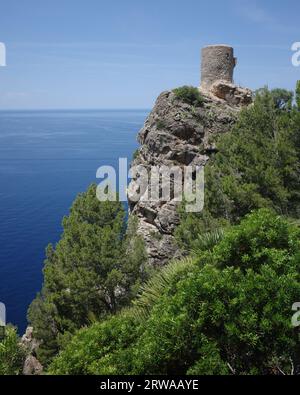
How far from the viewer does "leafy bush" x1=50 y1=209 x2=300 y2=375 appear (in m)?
6.61

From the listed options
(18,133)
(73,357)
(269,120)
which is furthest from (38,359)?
(18,133)

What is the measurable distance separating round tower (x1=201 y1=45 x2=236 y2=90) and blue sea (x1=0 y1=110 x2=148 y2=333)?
28.5 m

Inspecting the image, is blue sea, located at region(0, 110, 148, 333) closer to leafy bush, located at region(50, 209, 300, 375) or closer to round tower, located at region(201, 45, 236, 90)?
round tower, located at region(201, 45, 236, 90)

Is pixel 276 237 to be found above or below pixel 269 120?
below

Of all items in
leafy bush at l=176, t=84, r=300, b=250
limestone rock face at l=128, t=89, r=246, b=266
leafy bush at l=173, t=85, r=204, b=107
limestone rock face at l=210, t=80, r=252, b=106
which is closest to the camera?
leafy bush at l=176, t=84, r=300, b=250

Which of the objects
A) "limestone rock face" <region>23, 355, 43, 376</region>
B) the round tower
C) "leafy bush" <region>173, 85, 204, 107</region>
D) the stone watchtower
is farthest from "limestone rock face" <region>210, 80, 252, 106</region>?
"limestone rock face" <region>23, 355, 43, 376</region>

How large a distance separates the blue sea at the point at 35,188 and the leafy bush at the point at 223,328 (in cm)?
3416

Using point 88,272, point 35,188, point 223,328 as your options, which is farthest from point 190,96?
point 35,188

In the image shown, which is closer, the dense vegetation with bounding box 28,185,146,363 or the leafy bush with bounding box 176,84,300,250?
the dense vegetation with bounding box 28,185,146,363

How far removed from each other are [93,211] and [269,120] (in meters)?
9.31

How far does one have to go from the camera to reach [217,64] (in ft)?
98.9

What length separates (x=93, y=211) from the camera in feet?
58.3
